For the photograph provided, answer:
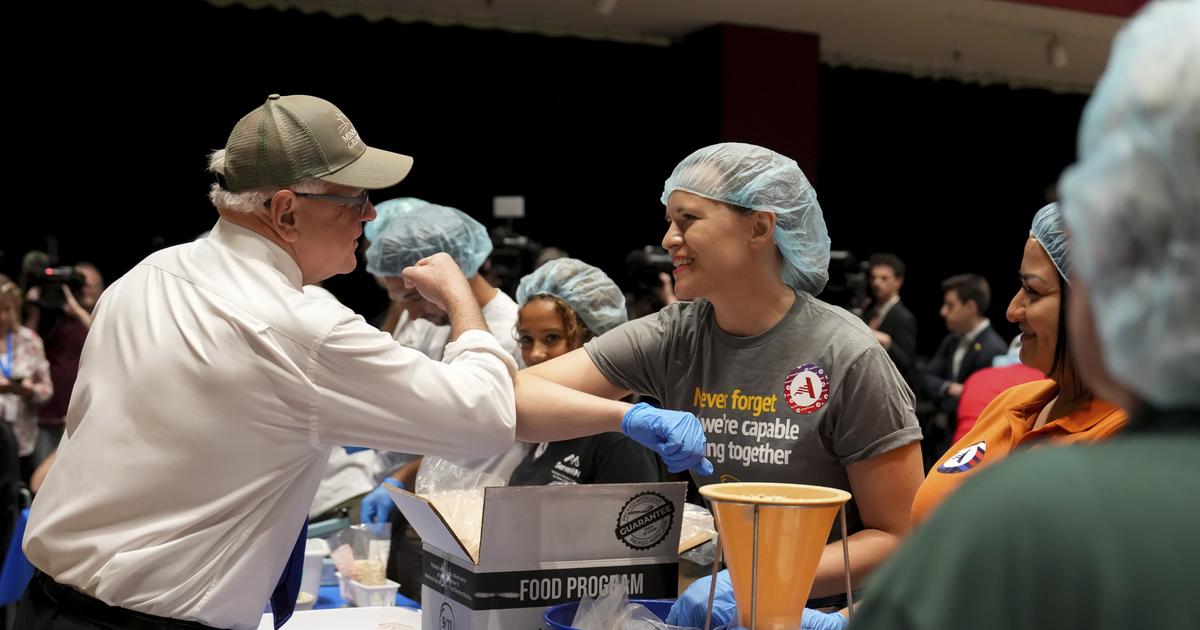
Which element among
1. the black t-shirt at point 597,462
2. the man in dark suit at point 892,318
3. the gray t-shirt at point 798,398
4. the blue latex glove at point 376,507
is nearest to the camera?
the gray t-shirt at point 798,398

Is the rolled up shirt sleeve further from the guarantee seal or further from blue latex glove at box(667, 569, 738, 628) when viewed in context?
blue latex glove at box(667, 569, 738, 628)

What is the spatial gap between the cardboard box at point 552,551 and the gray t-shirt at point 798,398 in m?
0.20

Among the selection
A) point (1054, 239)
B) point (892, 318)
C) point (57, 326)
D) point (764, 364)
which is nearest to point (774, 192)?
point (764, 364)

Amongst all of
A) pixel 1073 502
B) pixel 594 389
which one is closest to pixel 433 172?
pixel 594 389

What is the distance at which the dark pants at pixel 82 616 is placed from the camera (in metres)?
1.45

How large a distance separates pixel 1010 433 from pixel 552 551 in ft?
2.42

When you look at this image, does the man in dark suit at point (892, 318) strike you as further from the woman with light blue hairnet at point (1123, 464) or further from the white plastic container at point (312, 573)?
the woman with light blue hairnet at point (1123, 464)

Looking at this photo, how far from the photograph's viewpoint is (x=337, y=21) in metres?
7.23

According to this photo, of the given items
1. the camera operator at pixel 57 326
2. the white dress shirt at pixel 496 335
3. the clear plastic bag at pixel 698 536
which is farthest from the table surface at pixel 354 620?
the camera operator at pixel 57 326

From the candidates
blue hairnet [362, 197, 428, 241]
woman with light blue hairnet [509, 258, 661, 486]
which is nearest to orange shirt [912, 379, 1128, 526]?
woman with light blue hairnet [509, 258, 661, 486]

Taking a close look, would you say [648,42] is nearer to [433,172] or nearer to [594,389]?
[433,172]

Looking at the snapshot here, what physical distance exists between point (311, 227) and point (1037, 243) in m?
1.09

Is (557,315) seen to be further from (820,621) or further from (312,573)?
(820,621)

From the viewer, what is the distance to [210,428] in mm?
1479
